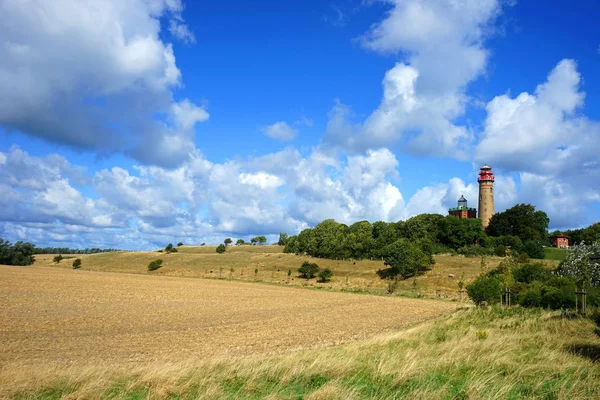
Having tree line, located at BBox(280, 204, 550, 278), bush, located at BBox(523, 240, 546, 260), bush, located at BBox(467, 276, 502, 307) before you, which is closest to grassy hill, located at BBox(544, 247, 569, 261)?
bush, located at BBox(523, 240, 546, 260)

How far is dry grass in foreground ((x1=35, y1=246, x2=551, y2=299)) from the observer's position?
7606 cm

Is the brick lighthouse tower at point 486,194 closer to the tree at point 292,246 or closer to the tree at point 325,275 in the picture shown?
the tree at point 292,246

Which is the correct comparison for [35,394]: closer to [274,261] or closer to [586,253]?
[586,253]

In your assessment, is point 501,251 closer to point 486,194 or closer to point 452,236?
point 452,236

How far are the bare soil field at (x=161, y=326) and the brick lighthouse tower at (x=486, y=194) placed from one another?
306 feet

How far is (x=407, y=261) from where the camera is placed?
79750mm

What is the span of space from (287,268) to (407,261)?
2841 centimetres

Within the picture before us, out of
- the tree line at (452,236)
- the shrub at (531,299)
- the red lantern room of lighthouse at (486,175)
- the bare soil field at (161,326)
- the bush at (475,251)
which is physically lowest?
the bare soil field at (161,326)

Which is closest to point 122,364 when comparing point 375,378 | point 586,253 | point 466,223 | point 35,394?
point 35,394

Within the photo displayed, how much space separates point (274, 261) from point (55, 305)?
7063 centimetres

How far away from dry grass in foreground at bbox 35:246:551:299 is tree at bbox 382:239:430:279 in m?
1.91

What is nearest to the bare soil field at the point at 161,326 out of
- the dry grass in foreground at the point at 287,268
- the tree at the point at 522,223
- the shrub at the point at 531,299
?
the shrub at the point at 531,299

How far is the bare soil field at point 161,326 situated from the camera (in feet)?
61.6

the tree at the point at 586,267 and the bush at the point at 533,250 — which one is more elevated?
the bush at the point at 533,250
